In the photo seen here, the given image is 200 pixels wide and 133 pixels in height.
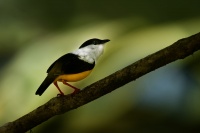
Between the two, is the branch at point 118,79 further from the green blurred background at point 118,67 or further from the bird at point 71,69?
the green blurred background at point 118,67

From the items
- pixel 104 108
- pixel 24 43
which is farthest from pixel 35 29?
pixel 104 108

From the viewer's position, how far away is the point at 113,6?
1398 mm

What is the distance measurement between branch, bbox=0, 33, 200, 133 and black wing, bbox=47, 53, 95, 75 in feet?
0.16

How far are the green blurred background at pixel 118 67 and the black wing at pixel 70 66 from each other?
42cm

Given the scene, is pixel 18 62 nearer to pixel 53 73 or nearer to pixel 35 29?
pixel 35 29

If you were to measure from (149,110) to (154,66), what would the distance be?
1.93ft

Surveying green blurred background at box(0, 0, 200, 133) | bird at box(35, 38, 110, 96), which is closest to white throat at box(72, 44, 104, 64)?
bird at box(35, 38, 110, 96)

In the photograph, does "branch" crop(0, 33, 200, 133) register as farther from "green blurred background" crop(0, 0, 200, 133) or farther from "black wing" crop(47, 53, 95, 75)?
"green blurred background" crop(0, 0, 200, 133)

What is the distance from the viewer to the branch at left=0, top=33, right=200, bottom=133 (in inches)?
28.3

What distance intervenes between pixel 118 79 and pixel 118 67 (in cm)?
55

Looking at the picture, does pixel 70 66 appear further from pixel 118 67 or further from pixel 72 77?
pixel 118 67

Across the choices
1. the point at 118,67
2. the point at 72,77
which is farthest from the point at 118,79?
the point at 118,67

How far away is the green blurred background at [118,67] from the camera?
4.21 feet

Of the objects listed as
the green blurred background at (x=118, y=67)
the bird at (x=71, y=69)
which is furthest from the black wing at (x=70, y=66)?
the green blurred background at (x=118, y=67)
